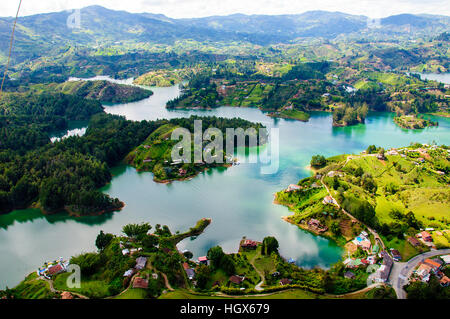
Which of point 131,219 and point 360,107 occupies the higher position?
point 360,107

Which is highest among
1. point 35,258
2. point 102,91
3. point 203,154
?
point 102,91

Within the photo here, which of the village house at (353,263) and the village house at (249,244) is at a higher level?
the village house at (353,263)

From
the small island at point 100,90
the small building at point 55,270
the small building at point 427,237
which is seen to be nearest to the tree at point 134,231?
the small building at point 55,270

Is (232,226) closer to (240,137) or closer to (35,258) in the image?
(35,258)

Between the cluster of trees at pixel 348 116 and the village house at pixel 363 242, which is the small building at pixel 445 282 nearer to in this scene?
the village house at pixel 363 242

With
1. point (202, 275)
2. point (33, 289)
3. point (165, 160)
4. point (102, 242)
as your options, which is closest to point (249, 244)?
point (202, 275)

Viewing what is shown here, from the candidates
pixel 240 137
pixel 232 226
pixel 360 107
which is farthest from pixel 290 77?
pixel 232 226

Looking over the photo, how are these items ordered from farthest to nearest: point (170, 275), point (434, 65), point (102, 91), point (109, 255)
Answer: point (434, 65) → point (102, 91) → point (109, 255) → point (170, 275)
